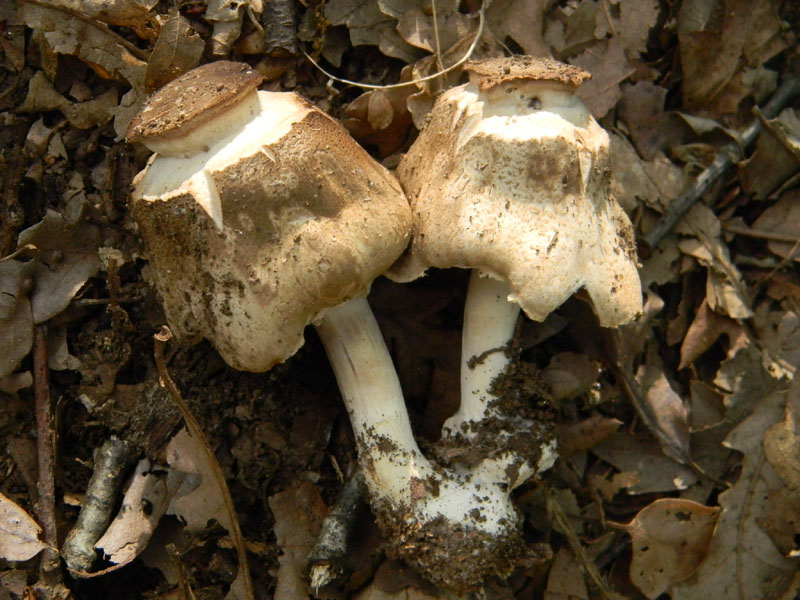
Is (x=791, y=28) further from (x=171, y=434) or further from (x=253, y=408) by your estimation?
(x=171, y=434)

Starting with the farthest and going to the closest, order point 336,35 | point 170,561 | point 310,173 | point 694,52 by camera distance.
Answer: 1. point 694,52
2. point 336,35
3. point 170,561
4. point 310,173

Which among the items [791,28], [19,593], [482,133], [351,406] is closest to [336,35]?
[482,133]

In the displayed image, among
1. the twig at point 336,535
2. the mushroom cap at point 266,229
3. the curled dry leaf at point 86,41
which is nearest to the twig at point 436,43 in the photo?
the mushroom cap at point 266,229

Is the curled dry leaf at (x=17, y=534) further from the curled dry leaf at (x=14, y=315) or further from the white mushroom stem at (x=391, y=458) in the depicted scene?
the white mushroom stem at (x=391, y=458)

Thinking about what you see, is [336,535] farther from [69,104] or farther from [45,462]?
[69,104]

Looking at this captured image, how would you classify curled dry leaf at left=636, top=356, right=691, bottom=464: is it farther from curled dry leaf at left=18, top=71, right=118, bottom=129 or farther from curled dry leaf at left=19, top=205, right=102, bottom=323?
curled dry leaf at left=18, top=71, right=118, bottom=129

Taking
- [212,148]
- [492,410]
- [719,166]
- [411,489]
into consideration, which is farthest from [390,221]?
[719,166]

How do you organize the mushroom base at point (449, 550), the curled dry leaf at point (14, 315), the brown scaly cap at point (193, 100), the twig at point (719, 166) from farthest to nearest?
the twig at point (719, 166) → the curled dry leaf at point (14, 315) → the mushroom base at point (449, 550) → the brown scaly cap at point (193, 100)
